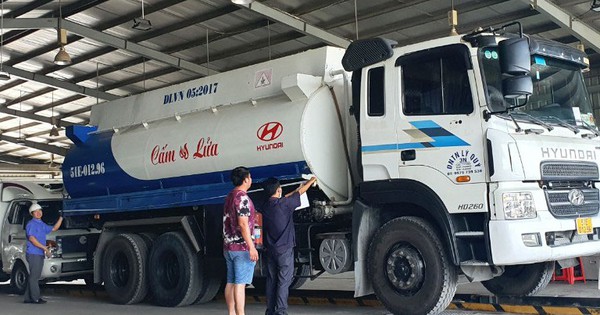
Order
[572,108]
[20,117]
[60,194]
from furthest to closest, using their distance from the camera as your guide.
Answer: [20,117]
[60,194]
[572,108]

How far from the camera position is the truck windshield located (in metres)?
6.48

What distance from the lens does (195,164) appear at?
8969 millimetres

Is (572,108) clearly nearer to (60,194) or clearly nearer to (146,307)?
(146,307)

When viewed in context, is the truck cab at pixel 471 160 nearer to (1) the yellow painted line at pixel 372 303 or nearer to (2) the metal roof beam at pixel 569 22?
(1) the yellow painted line at pixel 372 303

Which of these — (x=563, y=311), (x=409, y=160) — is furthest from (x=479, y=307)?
(x=409, y=160)

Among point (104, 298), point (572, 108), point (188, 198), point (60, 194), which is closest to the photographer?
point (572, 108)

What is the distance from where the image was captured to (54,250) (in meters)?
11.7

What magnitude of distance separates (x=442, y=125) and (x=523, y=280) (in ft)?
7.83

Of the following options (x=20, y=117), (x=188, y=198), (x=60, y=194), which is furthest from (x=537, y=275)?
(x=20, y=117)

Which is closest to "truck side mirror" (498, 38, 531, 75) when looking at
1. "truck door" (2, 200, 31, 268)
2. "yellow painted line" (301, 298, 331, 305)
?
"yellow painted line" (301, 298, 331, 305)

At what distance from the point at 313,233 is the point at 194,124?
244cm

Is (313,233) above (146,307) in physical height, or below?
above

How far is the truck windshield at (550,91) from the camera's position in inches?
255

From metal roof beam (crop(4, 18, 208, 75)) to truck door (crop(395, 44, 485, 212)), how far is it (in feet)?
42.6
